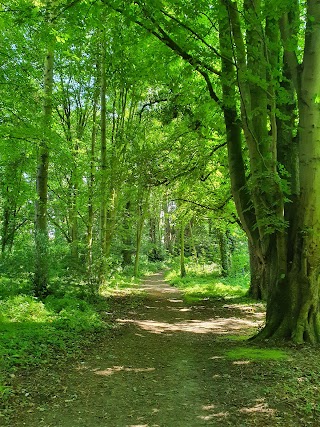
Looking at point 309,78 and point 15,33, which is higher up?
point 15,33

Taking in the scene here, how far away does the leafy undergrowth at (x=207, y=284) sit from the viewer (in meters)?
15.0

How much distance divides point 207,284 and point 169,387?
1397cm

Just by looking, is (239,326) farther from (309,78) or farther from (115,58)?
(115,58)

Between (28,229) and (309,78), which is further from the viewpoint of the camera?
(28,229)

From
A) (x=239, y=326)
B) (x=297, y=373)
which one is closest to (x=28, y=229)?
(x=239, y=326)

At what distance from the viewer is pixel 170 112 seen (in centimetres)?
1284

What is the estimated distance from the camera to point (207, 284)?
18.6 meters

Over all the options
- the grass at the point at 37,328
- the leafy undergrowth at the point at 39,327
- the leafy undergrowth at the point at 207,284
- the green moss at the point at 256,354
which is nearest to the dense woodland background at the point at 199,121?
the green moss at the point at 256,354

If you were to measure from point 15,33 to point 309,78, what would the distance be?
839cm

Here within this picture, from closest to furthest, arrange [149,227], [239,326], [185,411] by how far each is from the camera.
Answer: [185,411]
[239,326]
[149,227]

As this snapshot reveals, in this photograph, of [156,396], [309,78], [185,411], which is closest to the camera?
[185,411]

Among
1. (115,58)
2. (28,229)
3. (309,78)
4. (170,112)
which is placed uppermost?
(115,58)

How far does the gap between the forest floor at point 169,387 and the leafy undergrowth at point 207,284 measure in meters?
7.39

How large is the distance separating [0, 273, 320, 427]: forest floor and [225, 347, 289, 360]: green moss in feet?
0.05
